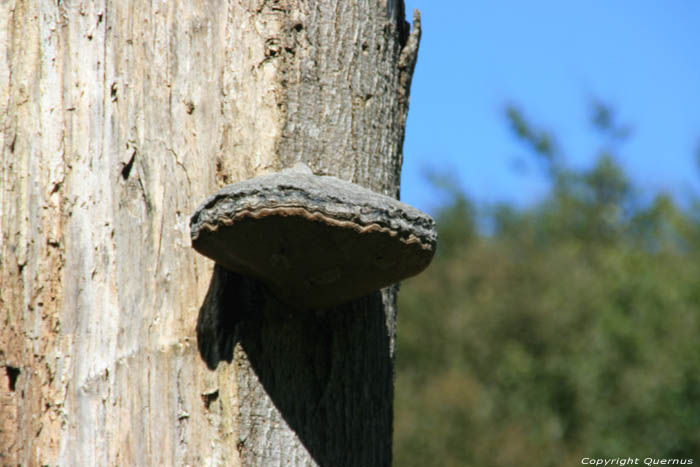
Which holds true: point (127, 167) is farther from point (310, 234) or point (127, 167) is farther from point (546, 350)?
point (546, 350)

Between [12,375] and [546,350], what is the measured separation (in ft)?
77.6

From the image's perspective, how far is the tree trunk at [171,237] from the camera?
1.98m

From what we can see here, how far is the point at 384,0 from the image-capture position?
2352 millimetres

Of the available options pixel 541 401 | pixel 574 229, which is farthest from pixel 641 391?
pixel 574 229

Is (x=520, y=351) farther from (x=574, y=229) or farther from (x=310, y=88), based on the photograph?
(x=310, y=88)

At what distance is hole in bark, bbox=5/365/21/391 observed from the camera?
2.16m

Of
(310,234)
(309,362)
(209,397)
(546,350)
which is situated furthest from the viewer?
(546,350)

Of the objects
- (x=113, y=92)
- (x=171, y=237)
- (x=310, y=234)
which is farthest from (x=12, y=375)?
(x=310, y=234)

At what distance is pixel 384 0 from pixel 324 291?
84cm

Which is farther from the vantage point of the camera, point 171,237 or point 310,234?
point 171,237

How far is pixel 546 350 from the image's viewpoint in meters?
24.8

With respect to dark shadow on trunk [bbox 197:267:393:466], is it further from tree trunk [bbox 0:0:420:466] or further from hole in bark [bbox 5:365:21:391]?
hole in bark [bbox 5:365:21:391]

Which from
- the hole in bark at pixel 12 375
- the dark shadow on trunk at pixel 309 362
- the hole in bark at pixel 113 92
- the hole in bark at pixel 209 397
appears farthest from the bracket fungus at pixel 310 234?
the hole in bark at pixel 12 375

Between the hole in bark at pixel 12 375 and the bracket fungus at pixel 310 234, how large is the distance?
2.06 feet
